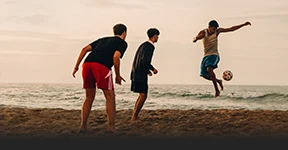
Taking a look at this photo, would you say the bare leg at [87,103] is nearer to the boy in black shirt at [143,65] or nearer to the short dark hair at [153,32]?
the boy in black shirt at [143,65]

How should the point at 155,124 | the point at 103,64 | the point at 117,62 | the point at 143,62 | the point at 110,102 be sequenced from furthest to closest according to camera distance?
1. the point at 155,124
2. the point at 143,62
3. the point at 110,102
4. the point at 103,64
5. the point at 117,62

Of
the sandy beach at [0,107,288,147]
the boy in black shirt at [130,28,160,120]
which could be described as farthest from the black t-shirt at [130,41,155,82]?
the sandy beach at [0,107,288,147]

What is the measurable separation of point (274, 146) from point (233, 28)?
3.47 meters

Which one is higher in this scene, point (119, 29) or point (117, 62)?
point (119, 29)

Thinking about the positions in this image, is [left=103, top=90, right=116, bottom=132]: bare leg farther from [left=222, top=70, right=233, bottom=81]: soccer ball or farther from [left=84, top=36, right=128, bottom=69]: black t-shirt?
[left=222, top=70, right=233, bottom=81]: soccer ball

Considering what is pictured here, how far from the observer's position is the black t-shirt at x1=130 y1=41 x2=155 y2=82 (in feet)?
29.8

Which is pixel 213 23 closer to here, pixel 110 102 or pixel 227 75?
pixel 227 75

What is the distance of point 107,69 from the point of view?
8.00 m

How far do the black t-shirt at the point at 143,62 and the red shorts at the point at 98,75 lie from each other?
1.16 metres

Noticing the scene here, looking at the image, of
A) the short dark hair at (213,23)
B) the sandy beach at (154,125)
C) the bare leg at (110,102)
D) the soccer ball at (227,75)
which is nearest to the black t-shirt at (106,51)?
the bare leg at (110,102)

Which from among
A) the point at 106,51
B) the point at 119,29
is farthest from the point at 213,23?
the point at 106,51

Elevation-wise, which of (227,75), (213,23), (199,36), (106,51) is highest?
(213,23)

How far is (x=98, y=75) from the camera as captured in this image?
26.1ft

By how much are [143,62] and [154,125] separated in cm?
122
